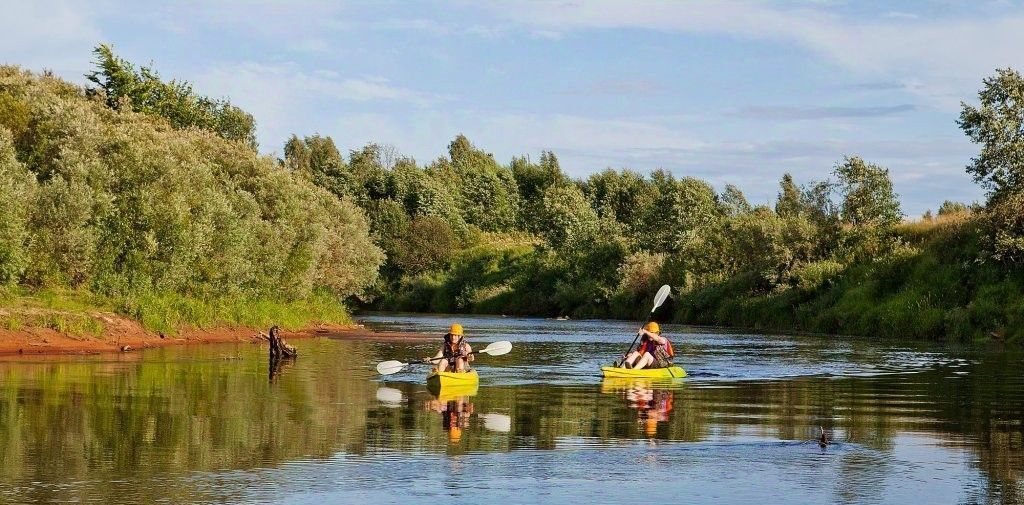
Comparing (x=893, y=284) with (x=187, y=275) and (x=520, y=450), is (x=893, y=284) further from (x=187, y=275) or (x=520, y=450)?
(x=520, y=450)

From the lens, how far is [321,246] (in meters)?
69.0

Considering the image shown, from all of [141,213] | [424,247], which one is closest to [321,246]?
[141,213]

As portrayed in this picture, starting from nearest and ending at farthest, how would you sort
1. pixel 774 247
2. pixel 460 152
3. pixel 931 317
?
pixel 931 317, pixel 774 247, pixel 460 152

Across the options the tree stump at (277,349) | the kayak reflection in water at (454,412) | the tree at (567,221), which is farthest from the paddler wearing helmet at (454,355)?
the tree at (567,221)

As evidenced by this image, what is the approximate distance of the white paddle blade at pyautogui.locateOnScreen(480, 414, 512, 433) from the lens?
22.3 meters

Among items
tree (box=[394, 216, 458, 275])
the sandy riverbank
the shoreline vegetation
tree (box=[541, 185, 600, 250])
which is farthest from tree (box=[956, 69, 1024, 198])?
tree (box=[394, 216, 458, 275])

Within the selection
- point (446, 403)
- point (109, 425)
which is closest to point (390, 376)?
point (446, 403)

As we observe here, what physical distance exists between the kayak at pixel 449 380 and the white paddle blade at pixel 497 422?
5717 mm

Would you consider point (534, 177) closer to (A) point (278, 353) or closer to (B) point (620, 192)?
(B) point (620, 192)

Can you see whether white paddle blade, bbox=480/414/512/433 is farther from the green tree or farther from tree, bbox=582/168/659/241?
tree, bbox=582/168/659/241

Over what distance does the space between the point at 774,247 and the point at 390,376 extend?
4605cm

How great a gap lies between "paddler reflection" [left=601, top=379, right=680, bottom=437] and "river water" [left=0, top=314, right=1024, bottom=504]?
0.06 m

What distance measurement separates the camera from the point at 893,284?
216 feet

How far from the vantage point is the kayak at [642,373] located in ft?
112
